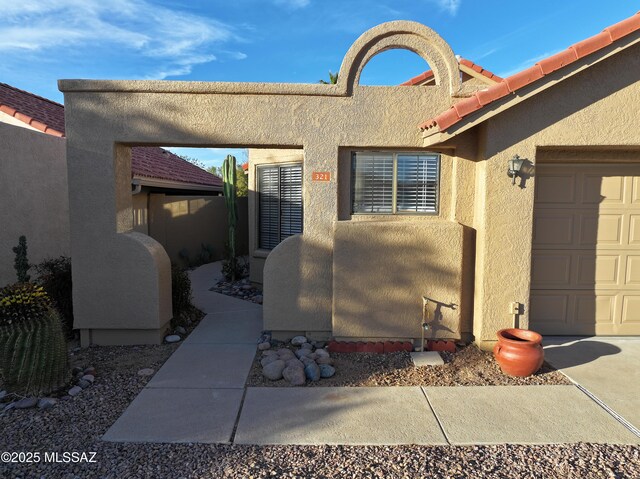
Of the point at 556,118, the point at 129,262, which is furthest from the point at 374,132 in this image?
the point at 129,262

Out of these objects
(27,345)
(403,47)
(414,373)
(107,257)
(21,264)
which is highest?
(403,47)

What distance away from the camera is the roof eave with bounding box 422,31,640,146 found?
5176 millimetres

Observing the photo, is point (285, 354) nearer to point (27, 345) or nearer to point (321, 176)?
point (321, 176)

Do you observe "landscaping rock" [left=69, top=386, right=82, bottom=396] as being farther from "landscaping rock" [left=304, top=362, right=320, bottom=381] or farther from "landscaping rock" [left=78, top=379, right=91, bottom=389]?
"landscaping rock" [left=304, top=362, right=320, bottom=381]

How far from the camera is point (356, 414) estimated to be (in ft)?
13.9

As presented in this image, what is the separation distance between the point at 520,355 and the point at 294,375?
8.72ft

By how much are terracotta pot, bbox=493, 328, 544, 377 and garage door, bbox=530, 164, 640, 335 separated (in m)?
1.37

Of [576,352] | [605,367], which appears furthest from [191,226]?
[605,367]

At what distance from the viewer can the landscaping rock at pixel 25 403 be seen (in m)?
4.35

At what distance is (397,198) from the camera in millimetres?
6031

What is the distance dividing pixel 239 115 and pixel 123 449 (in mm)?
4178

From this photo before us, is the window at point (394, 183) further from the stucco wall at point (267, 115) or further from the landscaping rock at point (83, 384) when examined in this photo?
the landscaping rock at point (83, 384)

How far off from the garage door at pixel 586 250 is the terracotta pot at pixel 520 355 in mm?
1368

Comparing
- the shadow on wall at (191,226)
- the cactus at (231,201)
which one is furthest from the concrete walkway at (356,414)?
the shadow on wall at (191,226)
